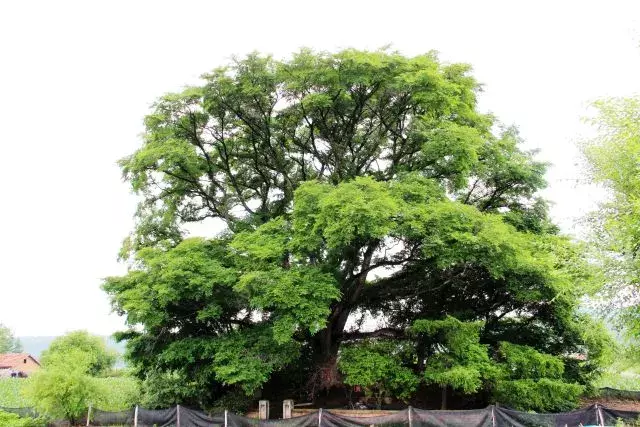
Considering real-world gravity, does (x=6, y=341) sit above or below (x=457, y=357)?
below

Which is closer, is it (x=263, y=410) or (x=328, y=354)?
(x=263, y=410)

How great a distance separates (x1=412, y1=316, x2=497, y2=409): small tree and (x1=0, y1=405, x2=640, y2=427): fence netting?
63.6 inches

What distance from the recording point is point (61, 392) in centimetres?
1711

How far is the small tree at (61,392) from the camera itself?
56.4 feet

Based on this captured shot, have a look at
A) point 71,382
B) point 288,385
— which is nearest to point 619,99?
point 288,385

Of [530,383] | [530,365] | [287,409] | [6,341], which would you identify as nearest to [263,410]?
[287,409]

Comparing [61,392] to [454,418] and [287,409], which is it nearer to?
[287,409]

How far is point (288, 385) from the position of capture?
20.7 metres

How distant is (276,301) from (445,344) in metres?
5.96

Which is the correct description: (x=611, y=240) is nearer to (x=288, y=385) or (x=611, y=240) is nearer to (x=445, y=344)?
(x=445, y=344)

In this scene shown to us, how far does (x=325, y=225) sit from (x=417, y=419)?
19.1 feet

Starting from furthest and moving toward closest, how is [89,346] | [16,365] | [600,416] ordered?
[16,365]
[89,346]
[600,416]

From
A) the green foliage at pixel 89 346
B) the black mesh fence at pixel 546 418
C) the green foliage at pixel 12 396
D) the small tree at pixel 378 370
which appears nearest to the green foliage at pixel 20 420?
the green foliage at pixel 12 396

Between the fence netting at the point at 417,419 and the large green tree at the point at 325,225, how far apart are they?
68.6 inches
